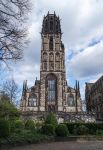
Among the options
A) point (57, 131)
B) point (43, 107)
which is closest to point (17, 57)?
point (57, 131)

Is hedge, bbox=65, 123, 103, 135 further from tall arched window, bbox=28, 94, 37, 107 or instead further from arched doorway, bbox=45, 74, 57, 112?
tall arched window, bbox=28, 94, 37, 107

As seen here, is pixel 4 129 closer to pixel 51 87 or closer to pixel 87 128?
pixel 87 128

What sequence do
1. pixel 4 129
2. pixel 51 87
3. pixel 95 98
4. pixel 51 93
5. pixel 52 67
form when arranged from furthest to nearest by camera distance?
1. pixel 95 98
2. pixel 52 67
3. pixel 51 87
4. pixel 51 93
5. pixel 4 129

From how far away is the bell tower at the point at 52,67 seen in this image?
283ft

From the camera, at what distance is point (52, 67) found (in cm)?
9038

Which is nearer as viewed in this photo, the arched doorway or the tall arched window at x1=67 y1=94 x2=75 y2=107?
the arched doorway

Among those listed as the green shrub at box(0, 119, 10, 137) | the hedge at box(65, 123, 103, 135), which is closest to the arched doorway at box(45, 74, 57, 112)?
the hedge at box(65, 123, 103, 135)

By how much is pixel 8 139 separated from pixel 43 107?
2321 inches

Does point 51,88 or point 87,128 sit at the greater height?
point 51,88

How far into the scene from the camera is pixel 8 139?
2620cm

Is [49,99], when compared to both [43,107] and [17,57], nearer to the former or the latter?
[43,107]

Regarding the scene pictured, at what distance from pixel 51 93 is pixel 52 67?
28.4 feet

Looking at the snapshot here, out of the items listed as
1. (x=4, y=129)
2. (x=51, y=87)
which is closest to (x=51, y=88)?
(x=51, y=87)

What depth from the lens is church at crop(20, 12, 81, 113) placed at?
281 ft
